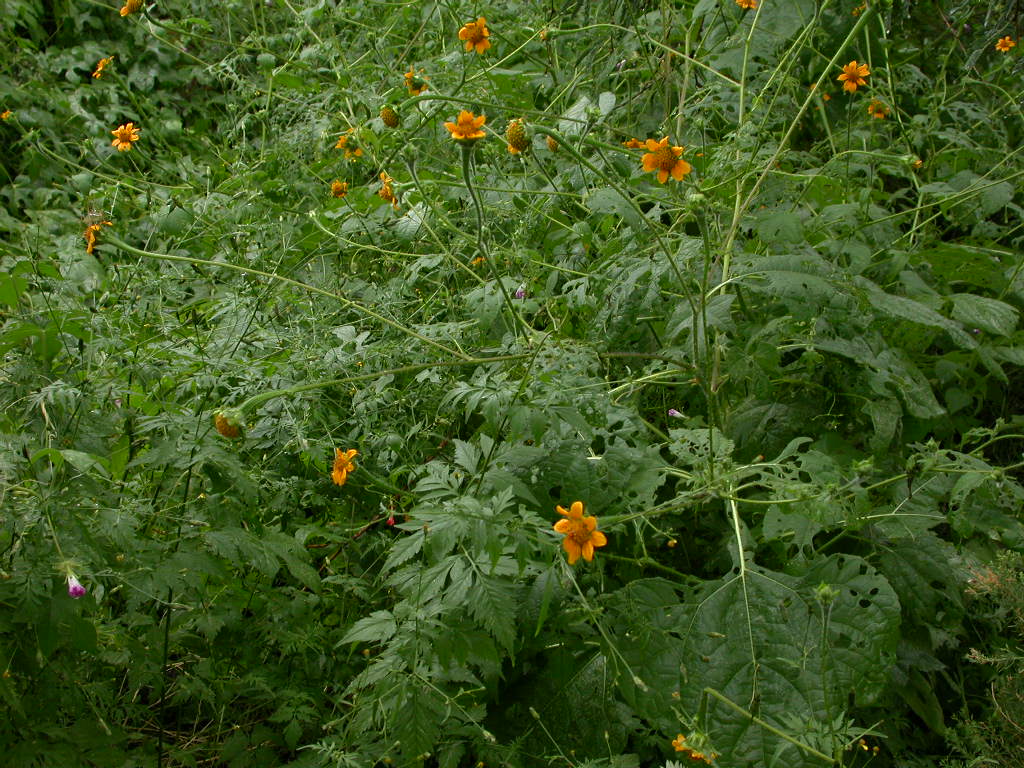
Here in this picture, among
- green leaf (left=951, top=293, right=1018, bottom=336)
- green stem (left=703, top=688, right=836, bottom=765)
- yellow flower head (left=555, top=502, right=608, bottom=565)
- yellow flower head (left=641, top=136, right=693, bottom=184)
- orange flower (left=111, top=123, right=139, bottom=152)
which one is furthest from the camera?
orange flower (left=111, top=123, right=139, bottom=152)

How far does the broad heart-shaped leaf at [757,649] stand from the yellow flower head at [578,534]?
0.73ft

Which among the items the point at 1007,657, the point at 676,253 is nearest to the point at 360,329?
the point at 676,253

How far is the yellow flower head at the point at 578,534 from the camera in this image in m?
A: 1.35

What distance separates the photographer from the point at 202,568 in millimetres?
1498

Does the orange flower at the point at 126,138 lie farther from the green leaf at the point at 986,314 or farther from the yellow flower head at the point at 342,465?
the green leaf at the point at 986,314

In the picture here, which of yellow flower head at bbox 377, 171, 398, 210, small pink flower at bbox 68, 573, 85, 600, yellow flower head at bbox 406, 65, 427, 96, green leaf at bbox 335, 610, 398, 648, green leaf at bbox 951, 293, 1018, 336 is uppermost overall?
yellow flower head at bbox 406, 65, 427, 96

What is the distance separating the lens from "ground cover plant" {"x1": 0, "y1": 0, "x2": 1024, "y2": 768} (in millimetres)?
1428

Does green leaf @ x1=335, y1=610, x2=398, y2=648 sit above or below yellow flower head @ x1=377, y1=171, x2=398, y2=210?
below

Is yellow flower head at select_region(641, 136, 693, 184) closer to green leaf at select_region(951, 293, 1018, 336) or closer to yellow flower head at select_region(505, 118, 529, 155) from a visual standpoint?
yellow flower head at select_region(505, 118, 529, 155)

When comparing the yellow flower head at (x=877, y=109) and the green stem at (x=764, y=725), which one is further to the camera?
the yellow flower head at (x=877, y=109)

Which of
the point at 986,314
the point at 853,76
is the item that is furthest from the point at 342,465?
the point at 853,76

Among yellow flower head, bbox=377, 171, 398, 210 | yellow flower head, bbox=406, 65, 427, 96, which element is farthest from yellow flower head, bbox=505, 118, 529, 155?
yellow flower head, bbox=406, 65, 427, 96

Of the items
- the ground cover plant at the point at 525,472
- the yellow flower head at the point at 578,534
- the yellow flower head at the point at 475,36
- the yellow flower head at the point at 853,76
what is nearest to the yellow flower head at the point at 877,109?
the ground cover plant at the point at 525,472

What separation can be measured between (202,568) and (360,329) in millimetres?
933
